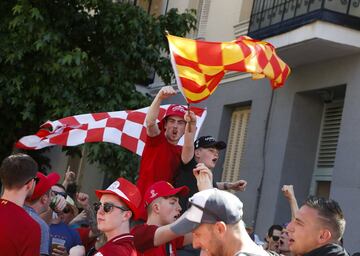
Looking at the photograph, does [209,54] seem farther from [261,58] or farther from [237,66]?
[261,58]

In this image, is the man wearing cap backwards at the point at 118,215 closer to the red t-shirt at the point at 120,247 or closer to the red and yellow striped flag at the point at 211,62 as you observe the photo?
the red t-shirt at the point at 120,247

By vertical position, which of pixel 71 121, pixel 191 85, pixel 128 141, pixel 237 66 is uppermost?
pixel 237 66

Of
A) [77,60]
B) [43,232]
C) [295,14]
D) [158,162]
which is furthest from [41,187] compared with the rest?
[295,14]

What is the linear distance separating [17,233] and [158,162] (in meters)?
2.05

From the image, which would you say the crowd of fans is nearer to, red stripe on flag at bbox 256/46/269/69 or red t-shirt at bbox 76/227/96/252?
red t-shirt at bbox 76/227/96/252

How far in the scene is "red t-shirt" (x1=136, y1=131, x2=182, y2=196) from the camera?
7379 millimetres

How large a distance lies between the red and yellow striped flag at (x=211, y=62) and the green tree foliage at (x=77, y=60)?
177 inches

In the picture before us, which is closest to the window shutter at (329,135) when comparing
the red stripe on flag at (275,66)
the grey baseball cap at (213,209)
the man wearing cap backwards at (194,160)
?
the red stripe on flag at (275,66)

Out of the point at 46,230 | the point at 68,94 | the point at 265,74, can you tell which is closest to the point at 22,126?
the point at 68,94

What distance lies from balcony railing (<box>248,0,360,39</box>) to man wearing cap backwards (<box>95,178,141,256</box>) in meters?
7.02

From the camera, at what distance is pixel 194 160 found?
23.8ft

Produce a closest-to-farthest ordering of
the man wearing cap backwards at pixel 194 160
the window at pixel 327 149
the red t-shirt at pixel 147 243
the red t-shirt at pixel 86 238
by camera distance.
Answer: the red t-shirt at pixel 147 243 < the man wearing cap backwards at pixel 194 160 < the red t-shirt at pixel 86 238 < the window at pixel 327 149

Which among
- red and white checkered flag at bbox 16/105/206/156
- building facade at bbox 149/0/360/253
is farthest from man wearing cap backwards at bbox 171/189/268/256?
building facade at bbox 149/0/360/253

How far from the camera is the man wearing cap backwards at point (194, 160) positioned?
277 inches
